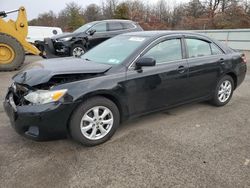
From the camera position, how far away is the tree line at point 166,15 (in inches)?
1124

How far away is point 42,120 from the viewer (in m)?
2.98

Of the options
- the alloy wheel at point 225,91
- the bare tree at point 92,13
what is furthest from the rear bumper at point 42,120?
the bare tree at point 92,13

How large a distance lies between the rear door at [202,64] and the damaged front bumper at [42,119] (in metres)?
2.20

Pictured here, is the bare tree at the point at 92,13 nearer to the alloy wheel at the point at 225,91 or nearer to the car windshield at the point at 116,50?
the alloy wheel at the point at 225,91

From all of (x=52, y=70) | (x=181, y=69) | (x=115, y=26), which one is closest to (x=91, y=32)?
(x=115, y=26)

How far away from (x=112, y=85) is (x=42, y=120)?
987 millimetres

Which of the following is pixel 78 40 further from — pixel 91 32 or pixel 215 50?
pixel 215 50

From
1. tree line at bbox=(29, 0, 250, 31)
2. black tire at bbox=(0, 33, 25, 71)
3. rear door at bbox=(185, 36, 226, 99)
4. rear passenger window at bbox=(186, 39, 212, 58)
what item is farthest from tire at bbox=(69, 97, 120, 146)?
tree line at bbox=(29, 0, 250, 31)

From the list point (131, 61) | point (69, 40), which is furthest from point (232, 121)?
point (69, 40)

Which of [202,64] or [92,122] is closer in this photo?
[92,122]

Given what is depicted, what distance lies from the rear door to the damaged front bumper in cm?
220

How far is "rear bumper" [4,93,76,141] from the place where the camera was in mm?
2967

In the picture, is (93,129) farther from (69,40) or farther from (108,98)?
(69,40)

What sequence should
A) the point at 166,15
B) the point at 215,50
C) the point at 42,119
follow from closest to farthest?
the point at 42,119 < the point at 215,50 < the point at 166,15
